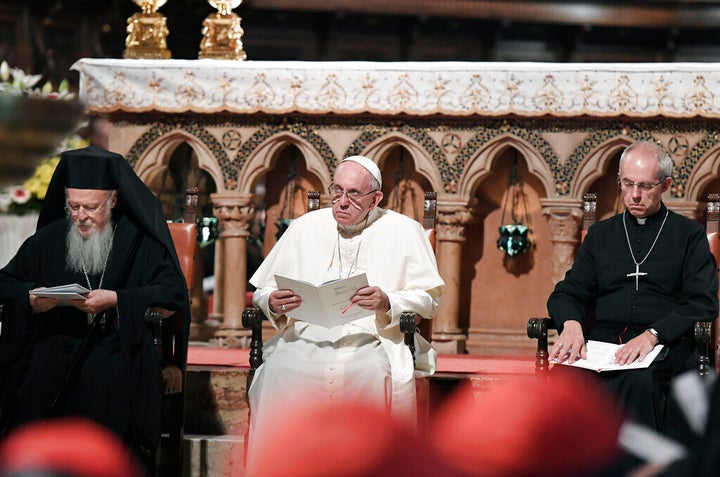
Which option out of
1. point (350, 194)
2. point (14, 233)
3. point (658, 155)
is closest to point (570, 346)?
point (658, 155)

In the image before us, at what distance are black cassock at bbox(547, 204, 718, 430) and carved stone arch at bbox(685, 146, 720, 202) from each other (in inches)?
41.3

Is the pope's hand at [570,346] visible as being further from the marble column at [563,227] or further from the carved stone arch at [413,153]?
the carved stone arch at [413,153]

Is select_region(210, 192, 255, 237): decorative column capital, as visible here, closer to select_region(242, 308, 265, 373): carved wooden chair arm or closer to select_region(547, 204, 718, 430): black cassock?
select_region(242, 308, 265, 373): carved wooden chair arm

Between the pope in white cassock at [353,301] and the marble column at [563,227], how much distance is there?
3.88 ft

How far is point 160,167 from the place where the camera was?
5.77 meters

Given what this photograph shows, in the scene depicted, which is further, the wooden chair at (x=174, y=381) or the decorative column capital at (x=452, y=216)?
the decorative column capital at (x=452, y=216)

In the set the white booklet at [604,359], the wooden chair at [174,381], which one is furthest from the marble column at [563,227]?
the wooden chair at [174,381]

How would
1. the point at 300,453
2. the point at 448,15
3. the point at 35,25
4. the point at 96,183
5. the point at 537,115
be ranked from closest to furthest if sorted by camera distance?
the point at 300,453
the point at 96,183
the point at 537,115
the point at 35,25
the point at 448,15

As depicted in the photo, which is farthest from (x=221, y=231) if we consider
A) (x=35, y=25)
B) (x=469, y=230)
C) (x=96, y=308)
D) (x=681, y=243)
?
(x=35, y=25)

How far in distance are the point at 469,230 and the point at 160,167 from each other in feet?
5.50

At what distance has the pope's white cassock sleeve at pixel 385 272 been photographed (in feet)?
13.9

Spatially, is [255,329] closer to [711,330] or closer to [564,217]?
[711,330]

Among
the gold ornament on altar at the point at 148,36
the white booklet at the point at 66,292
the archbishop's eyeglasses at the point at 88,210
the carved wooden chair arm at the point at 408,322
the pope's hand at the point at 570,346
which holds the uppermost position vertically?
the gold ornament on altar at the point at 148,36

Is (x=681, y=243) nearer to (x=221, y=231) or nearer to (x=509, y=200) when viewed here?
(x=509, y=200)
